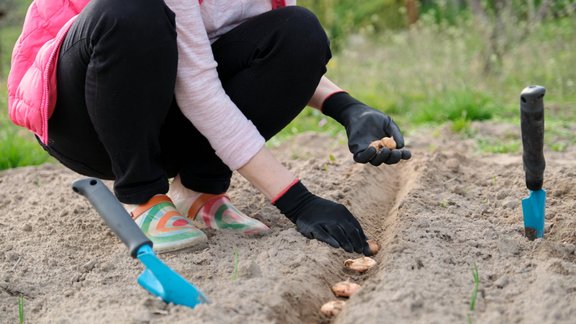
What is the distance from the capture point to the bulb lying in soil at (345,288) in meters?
2.03

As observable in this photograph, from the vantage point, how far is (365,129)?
239cm

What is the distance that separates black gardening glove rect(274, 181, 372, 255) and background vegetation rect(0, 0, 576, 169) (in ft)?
5.55

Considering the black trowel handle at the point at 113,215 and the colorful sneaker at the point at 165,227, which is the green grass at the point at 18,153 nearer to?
the colorful sneaker at the point at 165,227

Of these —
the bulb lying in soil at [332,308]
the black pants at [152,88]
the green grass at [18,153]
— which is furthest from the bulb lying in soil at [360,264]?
the green grass at [18,153]

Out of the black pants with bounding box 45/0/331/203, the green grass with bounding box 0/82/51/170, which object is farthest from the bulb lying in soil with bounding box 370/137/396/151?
the green grass with bounding box 0/82/51/170

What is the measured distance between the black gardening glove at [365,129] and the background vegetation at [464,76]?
58.5 inches

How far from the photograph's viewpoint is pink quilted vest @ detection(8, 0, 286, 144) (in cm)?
228

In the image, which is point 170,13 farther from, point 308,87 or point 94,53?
point 308,87

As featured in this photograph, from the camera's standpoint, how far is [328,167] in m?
3.34

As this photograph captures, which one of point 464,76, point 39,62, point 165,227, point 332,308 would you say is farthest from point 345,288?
point 464,76

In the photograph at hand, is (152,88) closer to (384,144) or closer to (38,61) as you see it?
(38,61)

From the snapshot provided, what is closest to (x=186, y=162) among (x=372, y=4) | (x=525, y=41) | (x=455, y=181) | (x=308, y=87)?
(x=308, y=87)

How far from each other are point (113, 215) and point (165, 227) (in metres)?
0.43

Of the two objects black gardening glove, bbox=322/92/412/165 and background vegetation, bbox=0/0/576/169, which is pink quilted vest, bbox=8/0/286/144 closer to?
black gardening glove, bbox=322/92/412/165
